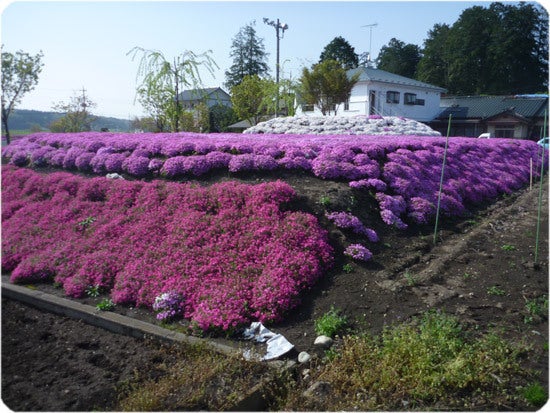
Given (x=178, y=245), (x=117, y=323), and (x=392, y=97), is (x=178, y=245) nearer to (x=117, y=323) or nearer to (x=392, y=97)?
(x=117, y=323)

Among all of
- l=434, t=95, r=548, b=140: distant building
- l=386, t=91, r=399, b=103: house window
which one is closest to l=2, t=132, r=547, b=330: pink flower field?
l=386, t=91, r=399, b=103: house window

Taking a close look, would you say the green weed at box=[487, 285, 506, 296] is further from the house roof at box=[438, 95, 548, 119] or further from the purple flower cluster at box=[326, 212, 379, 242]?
the house roof at box=[438, 95, 548, 119]

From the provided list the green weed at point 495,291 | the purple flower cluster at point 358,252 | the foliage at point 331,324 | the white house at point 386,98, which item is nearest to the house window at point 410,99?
the white house at point 386,98

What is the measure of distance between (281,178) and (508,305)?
491 cm

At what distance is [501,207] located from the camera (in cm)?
1190

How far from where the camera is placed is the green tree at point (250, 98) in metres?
35.7

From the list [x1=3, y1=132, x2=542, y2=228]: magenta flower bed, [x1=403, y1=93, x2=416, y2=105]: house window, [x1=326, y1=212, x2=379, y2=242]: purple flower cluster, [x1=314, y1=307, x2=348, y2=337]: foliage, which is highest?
[x1=403, y1=93, x2=416, y2=105]: house window

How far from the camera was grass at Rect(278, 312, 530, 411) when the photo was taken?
Answer: 381cm

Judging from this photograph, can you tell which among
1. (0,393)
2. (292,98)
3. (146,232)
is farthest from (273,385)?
(292,98)

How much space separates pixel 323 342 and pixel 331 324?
0.30 metres

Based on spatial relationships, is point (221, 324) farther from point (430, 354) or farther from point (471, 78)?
point (471, 78)

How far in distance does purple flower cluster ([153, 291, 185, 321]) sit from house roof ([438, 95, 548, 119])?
38.6 m

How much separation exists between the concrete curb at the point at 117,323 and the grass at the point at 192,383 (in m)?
0.09

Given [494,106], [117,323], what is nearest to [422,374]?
[117,323]
